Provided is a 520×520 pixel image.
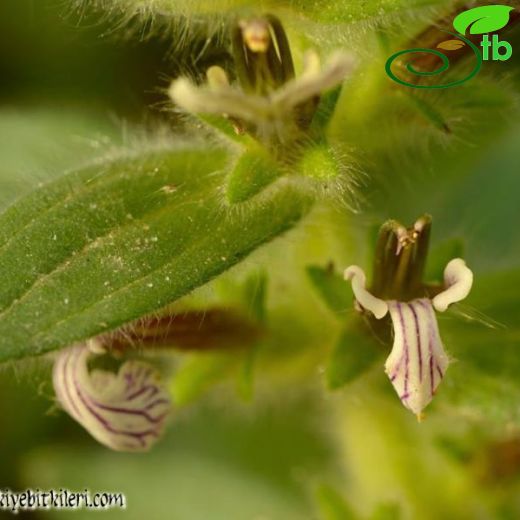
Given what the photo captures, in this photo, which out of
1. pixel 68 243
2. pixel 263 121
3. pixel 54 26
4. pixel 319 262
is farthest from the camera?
pixel 54 26

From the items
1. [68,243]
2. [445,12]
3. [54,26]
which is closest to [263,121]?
[68,243]

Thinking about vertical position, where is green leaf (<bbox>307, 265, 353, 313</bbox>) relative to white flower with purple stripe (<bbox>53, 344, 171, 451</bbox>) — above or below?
above

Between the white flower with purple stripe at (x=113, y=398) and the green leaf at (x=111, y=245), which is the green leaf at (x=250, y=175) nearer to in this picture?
the green leaf at (x=111, y=245)

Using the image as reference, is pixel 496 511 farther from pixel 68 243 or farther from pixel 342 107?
pixel 68 243

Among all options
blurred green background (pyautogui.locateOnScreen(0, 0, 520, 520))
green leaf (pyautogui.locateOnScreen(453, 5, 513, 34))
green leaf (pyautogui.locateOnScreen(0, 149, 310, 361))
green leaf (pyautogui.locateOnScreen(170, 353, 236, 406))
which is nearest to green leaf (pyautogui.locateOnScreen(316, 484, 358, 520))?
blurred green background (pyautogui.locateOnScreen(0, 0, 520, 520))

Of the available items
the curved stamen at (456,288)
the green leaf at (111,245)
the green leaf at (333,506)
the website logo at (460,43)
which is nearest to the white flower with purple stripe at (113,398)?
the green leaf at (111,245)

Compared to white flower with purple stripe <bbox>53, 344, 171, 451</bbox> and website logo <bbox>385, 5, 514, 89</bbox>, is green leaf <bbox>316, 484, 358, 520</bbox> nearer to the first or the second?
white flower with purple stripe <bbox>53, 344, 171, 451</bbox>

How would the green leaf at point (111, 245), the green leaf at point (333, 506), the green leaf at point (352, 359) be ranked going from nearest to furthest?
the green leaf at point (111, 245), the green leaf at point (352, 359), the green leaf at point (333, 506)
